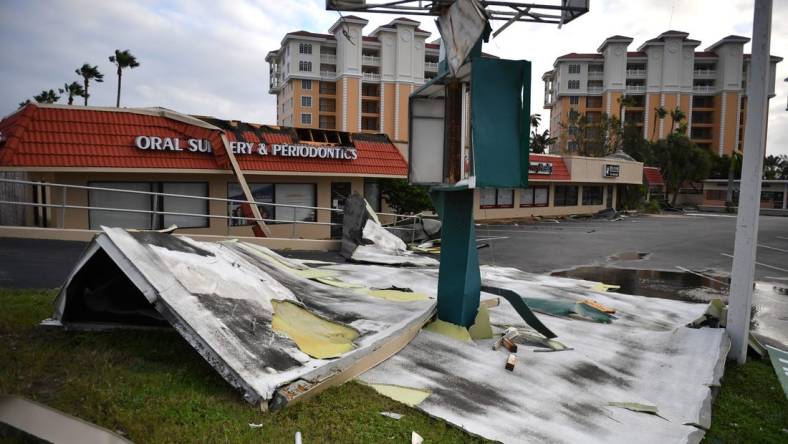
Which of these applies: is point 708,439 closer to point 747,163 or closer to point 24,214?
point 747,163

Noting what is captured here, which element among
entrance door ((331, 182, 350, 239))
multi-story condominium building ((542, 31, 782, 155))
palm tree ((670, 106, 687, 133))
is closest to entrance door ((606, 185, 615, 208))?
entrance door ((331, 182, 350, 239))

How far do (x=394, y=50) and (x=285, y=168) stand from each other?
2502 inches

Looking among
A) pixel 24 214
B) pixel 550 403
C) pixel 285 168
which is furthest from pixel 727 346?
pixel 24 214

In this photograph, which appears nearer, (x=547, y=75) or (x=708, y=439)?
(x=708, y=439)

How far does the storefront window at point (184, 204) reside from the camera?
1980 cm

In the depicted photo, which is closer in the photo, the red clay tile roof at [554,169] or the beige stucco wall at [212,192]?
the beige stucco wall at [212,192]

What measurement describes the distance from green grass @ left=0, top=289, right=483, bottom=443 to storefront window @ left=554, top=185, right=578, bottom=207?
42024 millimetres

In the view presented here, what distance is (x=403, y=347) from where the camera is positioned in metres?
6.72

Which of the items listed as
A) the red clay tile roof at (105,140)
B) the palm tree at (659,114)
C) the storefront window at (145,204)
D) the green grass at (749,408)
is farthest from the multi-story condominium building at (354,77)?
the green grass at (749,408)

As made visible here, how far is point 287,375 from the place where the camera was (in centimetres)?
498

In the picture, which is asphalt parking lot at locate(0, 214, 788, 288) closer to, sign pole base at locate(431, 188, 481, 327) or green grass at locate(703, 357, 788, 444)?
sign pole base at locate(431, 188, 481, 327)

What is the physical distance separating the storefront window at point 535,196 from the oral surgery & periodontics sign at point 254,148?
21564 millimetres

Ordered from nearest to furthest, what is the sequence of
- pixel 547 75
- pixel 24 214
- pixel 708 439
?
pixel 708 439, pixel 24 214, pixel 547 75

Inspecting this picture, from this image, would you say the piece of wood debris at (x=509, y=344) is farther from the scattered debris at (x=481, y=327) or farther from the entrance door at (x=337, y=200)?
the entrance door at (x=337, y=200)
